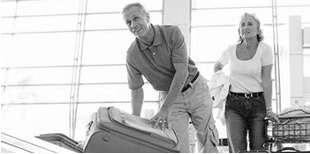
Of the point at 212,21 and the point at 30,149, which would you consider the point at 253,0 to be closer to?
the point at 212,21

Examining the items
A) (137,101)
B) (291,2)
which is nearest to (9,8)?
(291,2)

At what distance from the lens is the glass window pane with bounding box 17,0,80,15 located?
34.8 ft

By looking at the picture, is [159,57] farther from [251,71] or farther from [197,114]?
[251,71]

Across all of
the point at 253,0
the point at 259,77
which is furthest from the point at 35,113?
the point at 259,77

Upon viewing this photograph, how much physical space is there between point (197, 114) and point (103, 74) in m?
7.20

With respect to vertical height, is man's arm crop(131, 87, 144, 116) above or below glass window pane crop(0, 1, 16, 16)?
below

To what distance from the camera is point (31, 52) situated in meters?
10.6

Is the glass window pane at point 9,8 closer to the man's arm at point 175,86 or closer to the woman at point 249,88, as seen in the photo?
the woman at point 249,88

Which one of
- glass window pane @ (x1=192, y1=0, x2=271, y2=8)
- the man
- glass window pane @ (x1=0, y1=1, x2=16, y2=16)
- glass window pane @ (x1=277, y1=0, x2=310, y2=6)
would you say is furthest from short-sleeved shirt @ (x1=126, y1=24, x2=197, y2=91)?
glass window pane @ (x1=0, y1=1, x2=16, y2=16)

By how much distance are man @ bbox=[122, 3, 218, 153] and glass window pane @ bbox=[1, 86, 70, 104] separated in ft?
23.9

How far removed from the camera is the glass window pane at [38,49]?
10.4m

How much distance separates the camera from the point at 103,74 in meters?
10.2

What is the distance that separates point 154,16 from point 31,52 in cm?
306

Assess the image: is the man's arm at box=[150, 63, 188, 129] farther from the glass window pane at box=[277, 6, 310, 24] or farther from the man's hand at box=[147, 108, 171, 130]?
the glass window pane at box=[277, 6, 310, 24]
